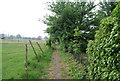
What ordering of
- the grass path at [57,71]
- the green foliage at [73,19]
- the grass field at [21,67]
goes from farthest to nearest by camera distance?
the green foliage at [73,19] < the grass path at [57,71] < the grass field at [21,67]

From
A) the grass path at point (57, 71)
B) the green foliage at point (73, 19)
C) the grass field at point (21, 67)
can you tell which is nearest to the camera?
the grass field at point (21, 67)

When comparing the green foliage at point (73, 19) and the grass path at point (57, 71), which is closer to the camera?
the grass path at point (57, 71)

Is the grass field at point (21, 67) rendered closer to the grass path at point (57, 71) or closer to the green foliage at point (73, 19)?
the grass path at point (57, 71)

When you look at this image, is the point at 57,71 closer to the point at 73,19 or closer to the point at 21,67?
the point at 21,67

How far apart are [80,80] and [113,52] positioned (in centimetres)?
231

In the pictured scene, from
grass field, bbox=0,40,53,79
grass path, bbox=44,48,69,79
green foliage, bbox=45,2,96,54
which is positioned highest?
green foliage, bbox=45,2,96,54

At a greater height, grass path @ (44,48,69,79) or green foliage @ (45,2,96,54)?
green foliage @ (45,2,96,54)

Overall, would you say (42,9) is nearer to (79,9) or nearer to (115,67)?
(79,9)

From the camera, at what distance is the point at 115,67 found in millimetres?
2057

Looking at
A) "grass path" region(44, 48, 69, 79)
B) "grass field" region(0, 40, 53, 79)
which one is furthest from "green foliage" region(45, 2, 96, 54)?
"grass field" region(0, 40, 53, 79)

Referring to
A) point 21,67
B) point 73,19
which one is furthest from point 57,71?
point 73,19

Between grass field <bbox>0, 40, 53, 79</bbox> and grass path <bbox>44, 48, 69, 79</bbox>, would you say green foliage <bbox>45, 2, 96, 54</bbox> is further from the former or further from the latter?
grass field <bbox>0, 40, 53, 79</bbox>

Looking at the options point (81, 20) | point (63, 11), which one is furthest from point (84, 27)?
point (63, 11)

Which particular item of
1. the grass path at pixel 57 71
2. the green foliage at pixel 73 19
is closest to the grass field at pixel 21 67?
the grass path at pixel 57 71
